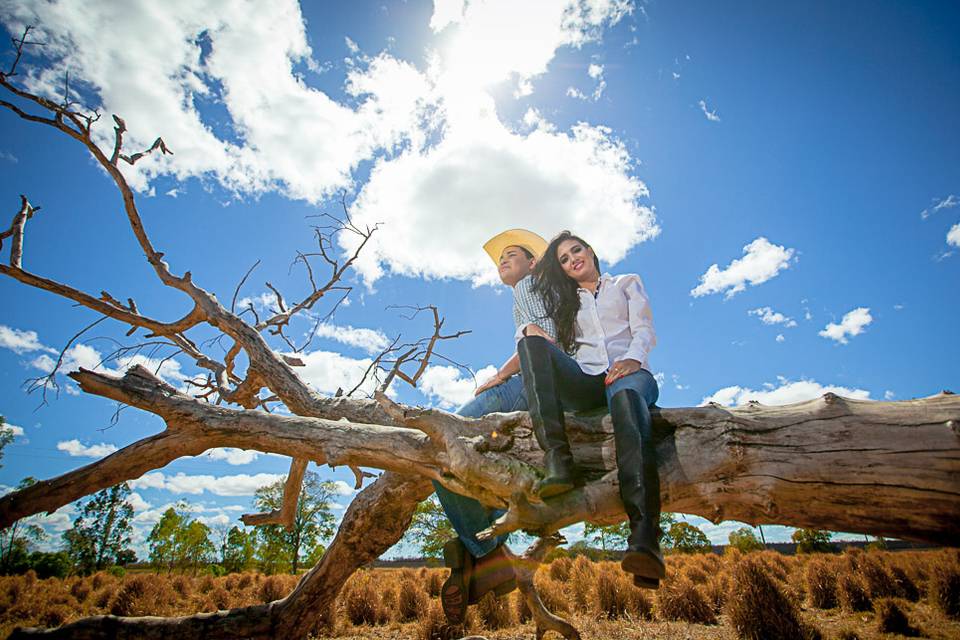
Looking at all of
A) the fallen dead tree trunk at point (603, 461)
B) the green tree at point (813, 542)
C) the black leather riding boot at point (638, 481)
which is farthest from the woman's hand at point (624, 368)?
the green tree at point (813, 542)

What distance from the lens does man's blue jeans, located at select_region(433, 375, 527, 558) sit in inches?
108

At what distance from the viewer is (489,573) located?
275 centimetres

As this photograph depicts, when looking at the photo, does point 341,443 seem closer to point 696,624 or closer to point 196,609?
point 696,624

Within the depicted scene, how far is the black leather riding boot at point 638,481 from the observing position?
1.70 m

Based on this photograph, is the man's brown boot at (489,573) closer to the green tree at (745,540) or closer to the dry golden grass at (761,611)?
the dry golden grass at (761,611)

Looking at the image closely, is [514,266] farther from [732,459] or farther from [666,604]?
[666,604]

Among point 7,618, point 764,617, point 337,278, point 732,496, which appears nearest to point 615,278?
point 732,496

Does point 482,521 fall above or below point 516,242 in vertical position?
below

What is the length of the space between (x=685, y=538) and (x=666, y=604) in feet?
64.6

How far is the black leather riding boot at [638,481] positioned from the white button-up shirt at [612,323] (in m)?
0.41

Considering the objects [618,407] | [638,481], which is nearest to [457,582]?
[638,481]

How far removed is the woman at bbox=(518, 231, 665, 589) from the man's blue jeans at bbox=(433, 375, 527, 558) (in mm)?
412

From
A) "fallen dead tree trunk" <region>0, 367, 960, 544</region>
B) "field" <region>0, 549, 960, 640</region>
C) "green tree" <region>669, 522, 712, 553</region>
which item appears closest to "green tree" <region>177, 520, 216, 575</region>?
"field" <region>0, 549, 960, 640</region>

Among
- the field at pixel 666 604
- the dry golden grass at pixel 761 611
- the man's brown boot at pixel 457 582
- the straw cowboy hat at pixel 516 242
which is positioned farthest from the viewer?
the field at pixel 666 604
